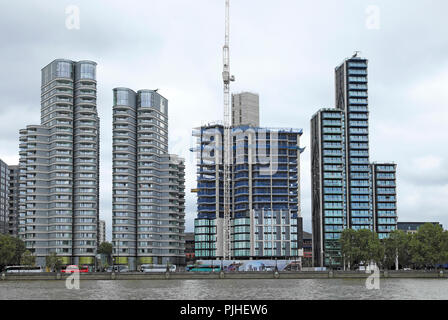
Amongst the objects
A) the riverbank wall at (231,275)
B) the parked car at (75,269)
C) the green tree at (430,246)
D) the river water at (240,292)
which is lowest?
the parked car at (75,269)

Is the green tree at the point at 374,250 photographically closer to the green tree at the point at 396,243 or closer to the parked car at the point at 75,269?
the green tree at the point at 396,243

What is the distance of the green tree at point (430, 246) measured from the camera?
16062 cm

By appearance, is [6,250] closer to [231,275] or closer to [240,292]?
[231,275]

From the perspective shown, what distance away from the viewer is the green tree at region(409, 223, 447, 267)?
161m

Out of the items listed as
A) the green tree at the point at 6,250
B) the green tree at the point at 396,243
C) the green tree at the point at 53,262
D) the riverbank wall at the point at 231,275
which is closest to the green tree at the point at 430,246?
the riverbank wall at the point at 231,275

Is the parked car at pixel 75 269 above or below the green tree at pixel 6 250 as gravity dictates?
below

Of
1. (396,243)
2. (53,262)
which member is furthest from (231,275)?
(53,262)

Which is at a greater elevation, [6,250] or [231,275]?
[6,250]

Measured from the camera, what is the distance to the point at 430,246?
161 metres

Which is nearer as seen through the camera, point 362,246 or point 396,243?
point 362,246

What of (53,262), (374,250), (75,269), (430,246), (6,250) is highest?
(430,246)
